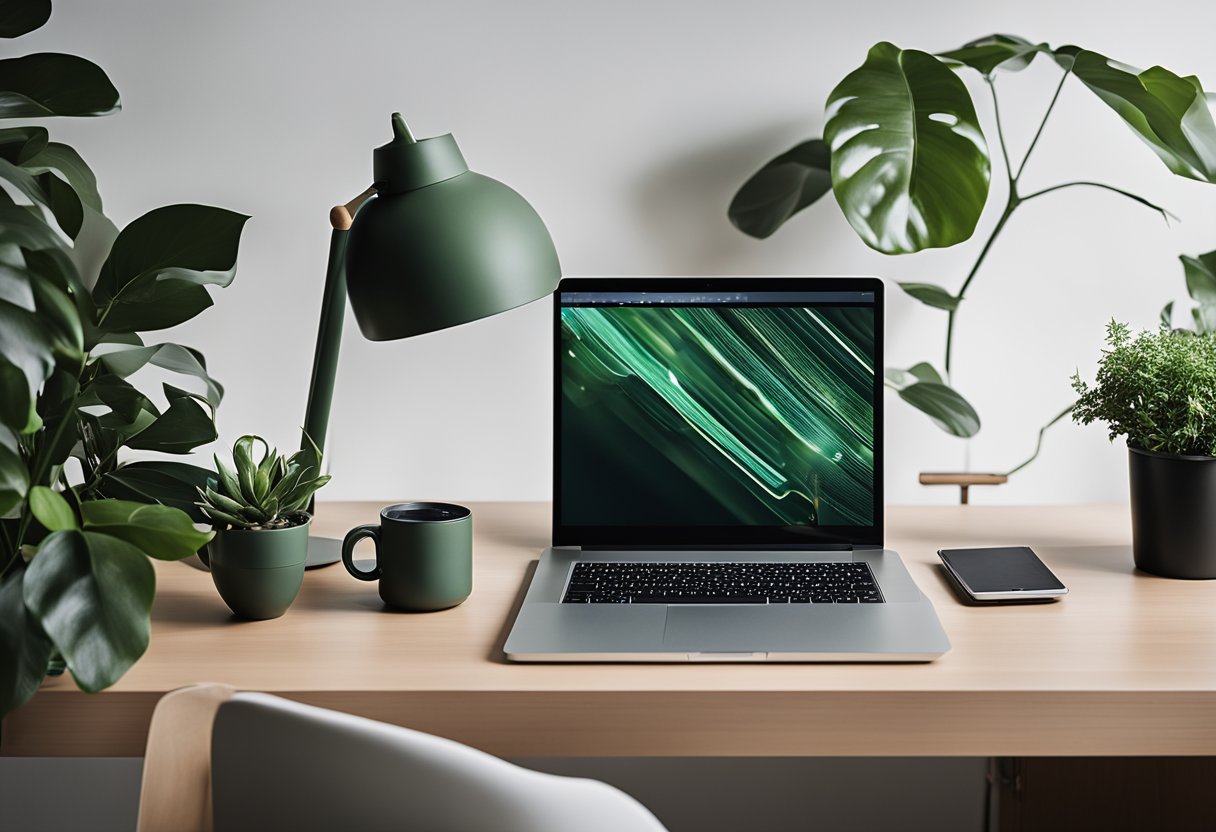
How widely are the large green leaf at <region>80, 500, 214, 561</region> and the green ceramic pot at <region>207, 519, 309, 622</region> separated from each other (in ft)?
0.39

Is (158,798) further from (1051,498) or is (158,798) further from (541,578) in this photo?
(1051,498)

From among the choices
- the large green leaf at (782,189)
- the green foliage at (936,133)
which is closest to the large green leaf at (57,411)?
the green foliage at (936,133)

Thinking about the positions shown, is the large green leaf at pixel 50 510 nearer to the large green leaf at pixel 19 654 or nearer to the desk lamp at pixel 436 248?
the large green leaf at pixel 19 654

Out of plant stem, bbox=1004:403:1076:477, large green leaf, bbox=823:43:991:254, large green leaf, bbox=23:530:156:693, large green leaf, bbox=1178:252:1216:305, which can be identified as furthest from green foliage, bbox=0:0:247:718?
large green leaf, bbox=1178:252:1216:305

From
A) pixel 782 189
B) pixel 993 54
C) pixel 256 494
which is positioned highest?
pixel 993 54

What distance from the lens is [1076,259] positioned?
157 cm

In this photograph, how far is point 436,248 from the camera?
99 centimetres

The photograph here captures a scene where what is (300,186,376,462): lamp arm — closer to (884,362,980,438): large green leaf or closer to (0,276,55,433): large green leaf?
(0,276,55,433): large green leaf

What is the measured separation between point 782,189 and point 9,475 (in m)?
1.01

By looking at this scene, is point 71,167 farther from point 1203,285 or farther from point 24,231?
point 1203,285

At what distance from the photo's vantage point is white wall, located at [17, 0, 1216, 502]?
1521 mm

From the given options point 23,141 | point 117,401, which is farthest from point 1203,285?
point 23,141

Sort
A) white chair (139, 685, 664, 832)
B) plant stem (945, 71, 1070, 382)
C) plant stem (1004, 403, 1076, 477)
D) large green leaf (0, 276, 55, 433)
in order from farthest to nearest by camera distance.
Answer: plant stem (1004, 403, 1076, 477)
plant stem (945, 71, 1070, 382)
large green leaf (0, 276, 55, 433)
white chair (139, 685, 664, 832)

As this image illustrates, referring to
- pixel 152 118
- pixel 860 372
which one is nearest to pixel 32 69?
pixel 152 118
